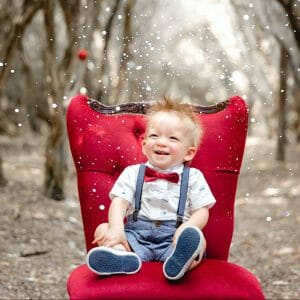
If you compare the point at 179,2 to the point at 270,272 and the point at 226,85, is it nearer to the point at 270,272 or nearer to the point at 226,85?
the point at 226,85

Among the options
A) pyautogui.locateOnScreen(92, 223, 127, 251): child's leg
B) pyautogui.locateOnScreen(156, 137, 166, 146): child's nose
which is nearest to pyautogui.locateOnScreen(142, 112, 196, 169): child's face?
pyautogui.locateOnScreen(156, 137, 166, 146): child's nose

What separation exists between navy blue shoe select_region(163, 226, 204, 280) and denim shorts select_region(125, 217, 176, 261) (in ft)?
0.95

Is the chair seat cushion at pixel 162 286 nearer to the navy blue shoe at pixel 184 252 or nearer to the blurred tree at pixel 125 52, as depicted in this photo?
the navy blue shoe at pixel 184 252

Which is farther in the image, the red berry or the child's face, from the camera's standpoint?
the red berry

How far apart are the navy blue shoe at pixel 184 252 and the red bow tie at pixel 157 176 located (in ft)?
1.66

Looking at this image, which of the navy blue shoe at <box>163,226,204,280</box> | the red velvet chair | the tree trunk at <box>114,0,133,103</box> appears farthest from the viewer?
the tree trunk at <box>114,0,133,103</box>

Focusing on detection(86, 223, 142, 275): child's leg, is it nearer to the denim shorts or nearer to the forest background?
the denim shorts

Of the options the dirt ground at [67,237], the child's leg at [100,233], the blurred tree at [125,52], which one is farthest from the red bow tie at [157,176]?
the dirt ground at [67,237]

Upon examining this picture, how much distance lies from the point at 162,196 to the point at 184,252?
48 centimetres

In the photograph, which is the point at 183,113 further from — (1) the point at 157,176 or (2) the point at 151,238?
(2) the point at 151,238

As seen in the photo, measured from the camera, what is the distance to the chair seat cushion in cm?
252

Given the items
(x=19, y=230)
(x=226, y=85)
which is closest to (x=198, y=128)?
(x=19, y=230)

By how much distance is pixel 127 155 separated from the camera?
3293 mm

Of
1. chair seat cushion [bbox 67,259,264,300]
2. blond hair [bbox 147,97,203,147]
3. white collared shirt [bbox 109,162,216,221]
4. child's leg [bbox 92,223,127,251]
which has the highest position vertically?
blond hair [bbox 147,97,203,147]
